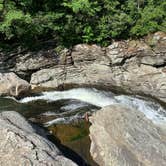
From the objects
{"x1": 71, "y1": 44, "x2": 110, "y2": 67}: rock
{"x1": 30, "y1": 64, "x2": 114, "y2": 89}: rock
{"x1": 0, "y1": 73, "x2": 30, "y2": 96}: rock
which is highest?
{"x1": 71, "y1": 44, "x2": 110, "y2": 67}: rock

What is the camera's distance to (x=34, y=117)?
602 inches

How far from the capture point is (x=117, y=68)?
63.2 feet

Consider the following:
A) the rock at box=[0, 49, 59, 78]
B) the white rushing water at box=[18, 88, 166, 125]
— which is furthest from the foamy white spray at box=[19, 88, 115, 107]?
the rock at box=[0, 49, 59, 78]

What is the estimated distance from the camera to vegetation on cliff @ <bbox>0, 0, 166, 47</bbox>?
19.7 meters

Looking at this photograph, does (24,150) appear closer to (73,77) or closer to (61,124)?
(61,124)

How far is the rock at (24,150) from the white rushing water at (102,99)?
6.59 metres

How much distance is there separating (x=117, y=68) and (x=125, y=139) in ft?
27.2

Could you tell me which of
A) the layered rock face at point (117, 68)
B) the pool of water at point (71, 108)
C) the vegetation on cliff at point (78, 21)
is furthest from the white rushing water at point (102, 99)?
the vegetation on cliff at point (78, 21)

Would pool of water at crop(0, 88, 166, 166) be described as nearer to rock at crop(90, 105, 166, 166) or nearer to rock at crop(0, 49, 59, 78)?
rock at crop(90, 105, 166, 166)

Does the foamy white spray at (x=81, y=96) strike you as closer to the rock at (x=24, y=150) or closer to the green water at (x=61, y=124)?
the green water at (x=61, y=124)

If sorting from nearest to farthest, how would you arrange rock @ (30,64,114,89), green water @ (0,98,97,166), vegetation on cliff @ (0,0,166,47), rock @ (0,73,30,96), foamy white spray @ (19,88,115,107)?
green water @ (0,98,97,166) < foamy white spray @ (19,88,115,107) < rock @ (0,73,30,96) < rock @ (30,64,114,89) < vegetation on cliff @ (0,0,166,47)

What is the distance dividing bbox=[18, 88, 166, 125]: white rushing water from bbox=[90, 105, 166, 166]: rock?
3.96 metres

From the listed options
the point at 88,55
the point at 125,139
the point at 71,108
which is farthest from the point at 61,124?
the point at 88,55

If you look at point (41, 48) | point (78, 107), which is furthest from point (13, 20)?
point (78, 107)
